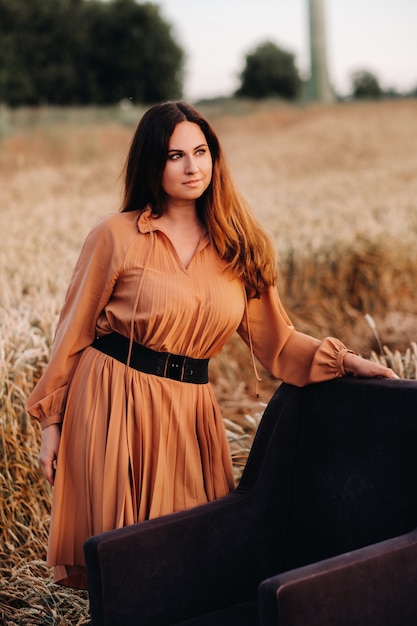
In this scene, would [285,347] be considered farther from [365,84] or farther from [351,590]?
[365,84]

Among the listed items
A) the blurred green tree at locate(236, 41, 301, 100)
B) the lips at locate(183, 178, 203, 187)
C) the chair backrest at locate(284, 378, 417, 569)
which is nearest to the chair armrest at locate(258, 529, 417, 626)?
the chair backrest at locate(284, 378, 417, 569)

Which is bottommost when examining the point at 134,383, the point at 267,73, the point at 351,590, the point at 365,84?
the point at 351,590

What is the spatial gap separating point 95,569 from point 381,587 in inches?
25.0

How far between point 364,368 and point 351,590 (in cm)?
65

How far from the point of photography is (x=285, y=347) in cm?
244

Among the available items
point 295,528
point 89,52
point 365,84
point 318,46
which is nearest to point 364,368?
point 295,528

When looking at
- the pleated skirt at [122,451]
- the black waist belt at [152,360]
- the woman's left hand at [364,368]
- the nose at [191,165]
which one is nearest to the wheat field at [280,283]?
the pleated skirt at [122,451]

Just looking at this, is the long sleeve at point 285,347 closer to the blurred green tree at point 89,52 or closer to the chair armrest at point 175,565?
the chair armrest at point 175,565

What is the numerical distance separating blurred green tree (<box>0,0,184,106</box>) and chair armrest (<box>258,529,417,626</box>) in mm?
25108

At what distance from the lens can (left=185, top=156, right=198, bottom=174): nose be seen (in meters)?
2.27

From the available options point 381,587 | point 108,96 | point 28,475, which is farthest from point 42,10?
point 381,587

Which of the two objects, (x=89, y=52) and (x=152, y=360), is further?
(x=89, y=52)

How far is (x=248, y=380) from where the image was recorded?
5488mm

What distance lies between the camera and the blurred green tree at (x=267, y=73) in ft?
109
